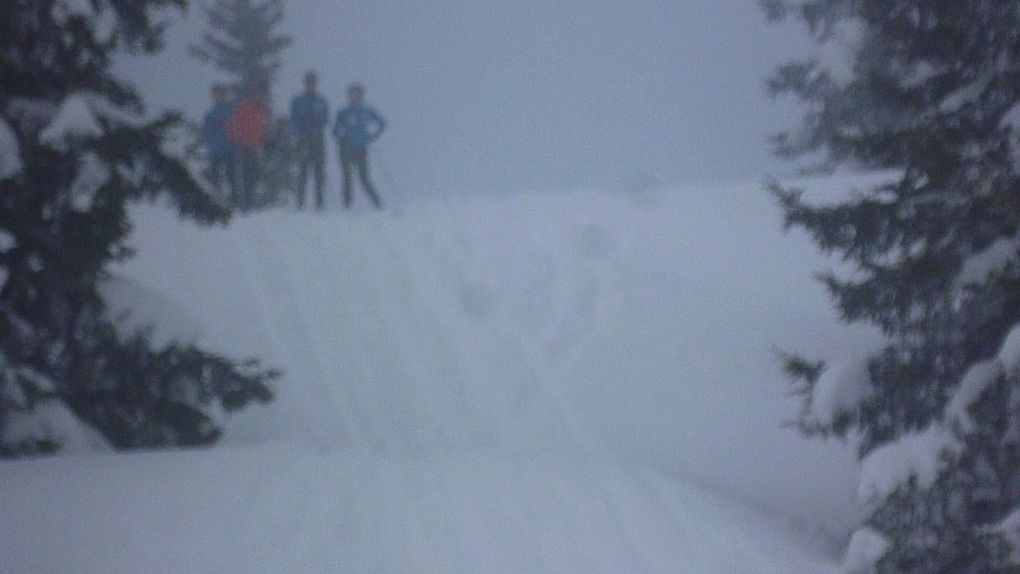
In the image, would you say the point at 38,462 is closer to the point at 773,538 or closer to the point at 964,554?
the point at 773,538

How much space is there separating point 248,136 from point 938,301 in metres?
12.7

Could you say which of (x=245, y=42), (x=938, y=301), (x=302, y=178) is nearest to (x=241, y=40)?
(x=245, y=42)

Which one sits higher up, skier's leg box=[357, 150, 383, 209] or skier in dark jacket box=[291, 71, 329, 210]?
skier in dark jacket box=[291, 71, 329, 210]

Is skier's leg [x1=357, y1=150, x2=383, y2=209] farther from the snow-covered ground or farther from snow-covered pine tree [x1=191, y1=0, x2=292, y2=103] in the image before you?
snow-covered pine tree [x1=191, y1=0, x2=292, y2=103]

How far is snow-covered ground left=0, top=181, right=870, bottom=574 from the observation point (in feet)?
21.7

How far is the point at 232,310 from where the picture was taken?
1170 centimetres

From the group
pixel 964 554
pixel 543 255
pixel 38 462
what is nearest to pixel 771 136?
pixel 543 255

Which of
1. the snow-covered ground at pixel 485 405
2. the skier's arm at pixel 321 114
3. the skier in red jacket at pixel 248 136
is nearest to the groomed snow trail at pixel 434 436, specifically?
the snow-covered ground at pixel 485 405

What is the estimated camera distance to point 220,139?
1592cm

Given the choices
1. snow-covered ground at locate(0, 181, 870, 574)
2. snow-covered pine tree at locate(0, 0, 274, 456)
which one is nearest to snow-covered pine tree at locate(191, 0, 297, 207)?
snow-covered ground at locate(0, 181, 870, 574)

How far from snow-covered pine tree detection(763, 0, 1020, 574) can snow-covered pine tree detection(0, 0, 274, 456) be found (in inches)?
193

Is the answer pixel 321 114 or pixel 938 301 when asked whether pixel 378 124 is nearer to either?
pixel 321 114

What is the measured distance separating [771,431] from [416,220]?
7.74 metres

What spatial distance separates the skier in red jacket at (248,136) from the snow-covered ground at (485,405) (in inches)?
65.8
